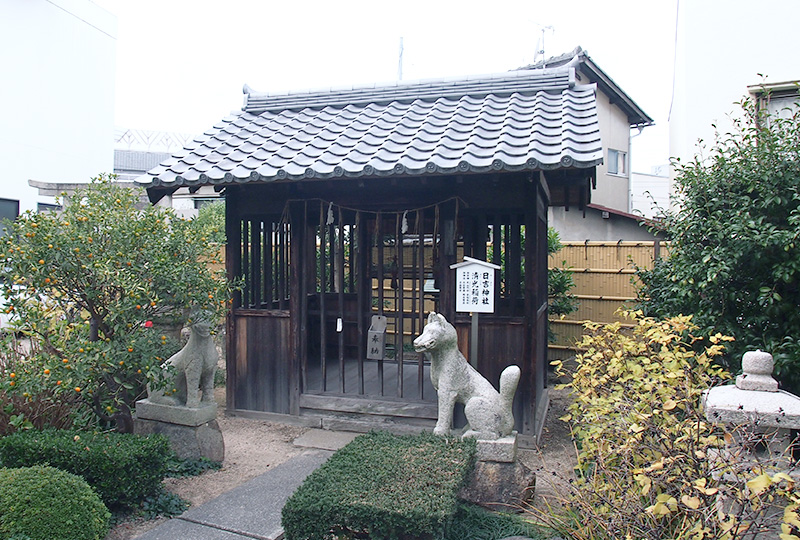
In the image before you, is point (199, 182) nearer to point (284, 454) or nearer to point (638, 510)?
point (284, 454)

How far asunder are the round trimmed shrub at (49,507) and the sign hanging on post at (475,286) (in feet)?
12.2

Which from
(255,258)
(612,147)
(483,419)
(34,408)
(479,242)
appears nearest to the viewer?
(483,419)

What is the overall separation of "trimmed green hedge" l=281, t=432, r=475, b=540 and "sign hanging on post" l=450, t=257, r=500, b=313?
1792mm

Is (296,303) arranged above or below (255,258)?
below

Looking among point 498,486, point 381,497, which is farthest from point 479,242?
point 381,497

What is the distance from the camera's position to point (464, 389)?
5.26 metres

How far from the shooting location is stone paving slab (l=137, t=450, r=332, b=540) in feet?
14.1

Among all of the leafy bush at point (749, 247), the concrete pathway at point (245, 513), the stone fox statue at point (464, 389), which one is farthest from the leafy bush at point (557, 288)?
the concrete pathway at point (245, 513)

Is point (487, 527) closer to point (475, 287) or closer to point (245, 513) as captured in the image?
point (245, 513)

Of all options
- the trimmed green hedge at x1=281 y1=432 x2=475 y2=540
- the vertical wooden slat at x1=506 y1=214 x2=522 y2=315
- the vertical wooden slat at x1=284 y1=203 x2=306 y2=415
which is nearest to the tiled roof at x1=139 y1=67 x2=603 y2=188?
the vertical wooden slat at x1=284 y1=203 x2=306 y2=415

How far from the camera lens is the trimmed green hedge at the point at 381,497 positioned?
3521 mm

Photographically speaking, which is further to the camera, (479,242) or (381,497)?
(479,242)

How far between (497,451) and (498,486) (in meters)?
0.28

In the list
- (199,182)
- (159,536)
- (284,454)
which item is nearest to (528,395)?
(284,454)
